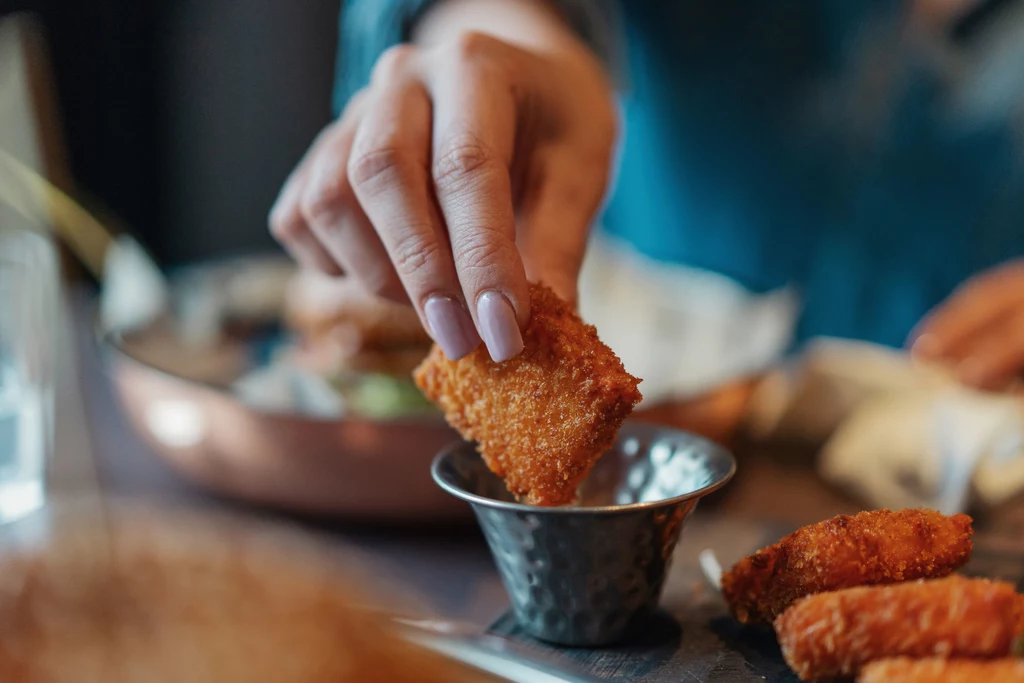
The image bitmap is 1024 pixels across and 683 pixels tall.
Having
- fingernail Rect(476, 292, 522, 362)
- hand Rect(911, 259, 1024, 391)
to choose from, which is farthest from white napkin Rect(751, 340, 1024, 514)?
fingernail Rect(476, 292, 522, 362)

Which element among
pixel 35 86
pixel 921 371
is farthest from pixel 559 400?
pixel 35 86

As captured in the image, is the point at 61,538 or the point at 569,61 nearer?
the point at 61,538

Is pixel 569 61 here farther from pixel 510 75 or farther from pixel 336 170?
pixel 336 170

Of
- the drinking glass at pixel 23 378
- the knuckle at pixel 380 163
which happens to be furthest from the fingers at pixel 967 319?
the drinking glass at pixel 23 378

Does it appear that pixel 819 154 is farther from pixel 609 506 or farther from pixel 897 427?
pixel 609 506

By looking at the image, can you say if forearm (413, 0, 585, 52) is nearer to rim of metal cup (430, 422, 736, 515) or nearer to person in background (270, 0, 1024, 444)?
person in background (270, 0, 1024, 444)

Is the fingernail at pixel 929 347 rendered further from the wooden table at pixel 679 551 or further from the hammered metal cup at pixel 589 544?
the hammered metal cup at pixel 589 544
